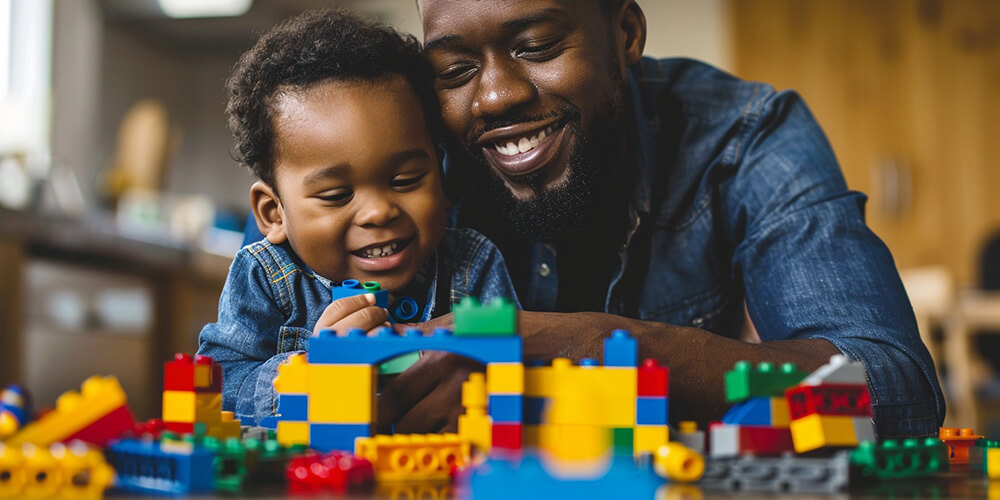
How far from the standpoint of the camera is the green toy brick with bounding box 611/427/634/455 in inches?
25.0

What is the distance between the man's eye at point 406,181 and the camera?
1055 mm

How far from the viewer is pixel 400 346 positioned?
0.66 metres

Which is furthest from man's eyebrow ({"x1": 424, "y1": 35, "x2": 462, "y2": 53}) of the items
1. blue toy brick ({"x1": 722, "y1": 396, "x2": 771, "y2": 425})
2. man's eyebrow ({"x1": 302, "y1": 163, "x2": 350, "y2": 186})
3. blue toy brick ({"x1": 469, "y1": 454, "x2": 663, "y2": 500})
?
blue toy brick ({"x1": 469, "y1": 454, "x2": 663, "y2": 500})

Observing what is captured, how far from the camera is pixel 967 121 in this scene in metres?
4.80

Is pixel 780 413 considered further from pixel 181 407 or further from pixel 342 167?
pixel 342 167

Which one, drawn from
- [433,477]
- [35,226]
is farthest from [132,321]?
[433,477]

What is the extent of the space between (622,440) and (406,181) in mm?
511

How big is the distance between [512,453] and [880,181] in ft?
15.6

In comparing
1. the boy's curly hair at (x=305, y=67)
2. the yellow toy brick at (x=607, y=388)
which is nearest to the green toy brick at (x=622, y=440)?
the yellow toy brick at (x=607, y=388)

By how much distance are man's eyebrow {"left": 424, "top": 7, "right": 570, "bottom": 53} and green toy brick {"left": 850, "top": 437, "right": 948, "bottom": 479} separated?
2.23ft

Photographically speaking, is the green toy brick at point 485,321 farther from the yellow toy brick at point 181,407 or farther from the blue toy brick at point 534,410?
the yellow toy brick at point 181,407

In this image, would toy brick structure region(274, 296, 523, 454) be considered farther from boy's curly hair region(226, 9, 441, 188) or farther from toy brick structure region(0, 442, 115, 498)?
boy's curly hair region(226, 9, 441, 188)

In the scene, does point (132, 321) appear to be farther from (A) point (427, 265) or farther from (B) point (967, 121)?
(B) point (967, 121)

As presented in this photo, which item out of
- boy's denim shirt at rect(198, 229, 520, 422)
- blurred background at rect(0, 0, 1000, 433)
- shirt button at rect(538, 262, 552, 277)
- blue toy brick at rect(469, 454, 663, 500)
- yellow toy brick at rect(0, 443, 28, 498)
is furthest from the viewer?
blurred background at rect(0, 0, 1000, 433)
